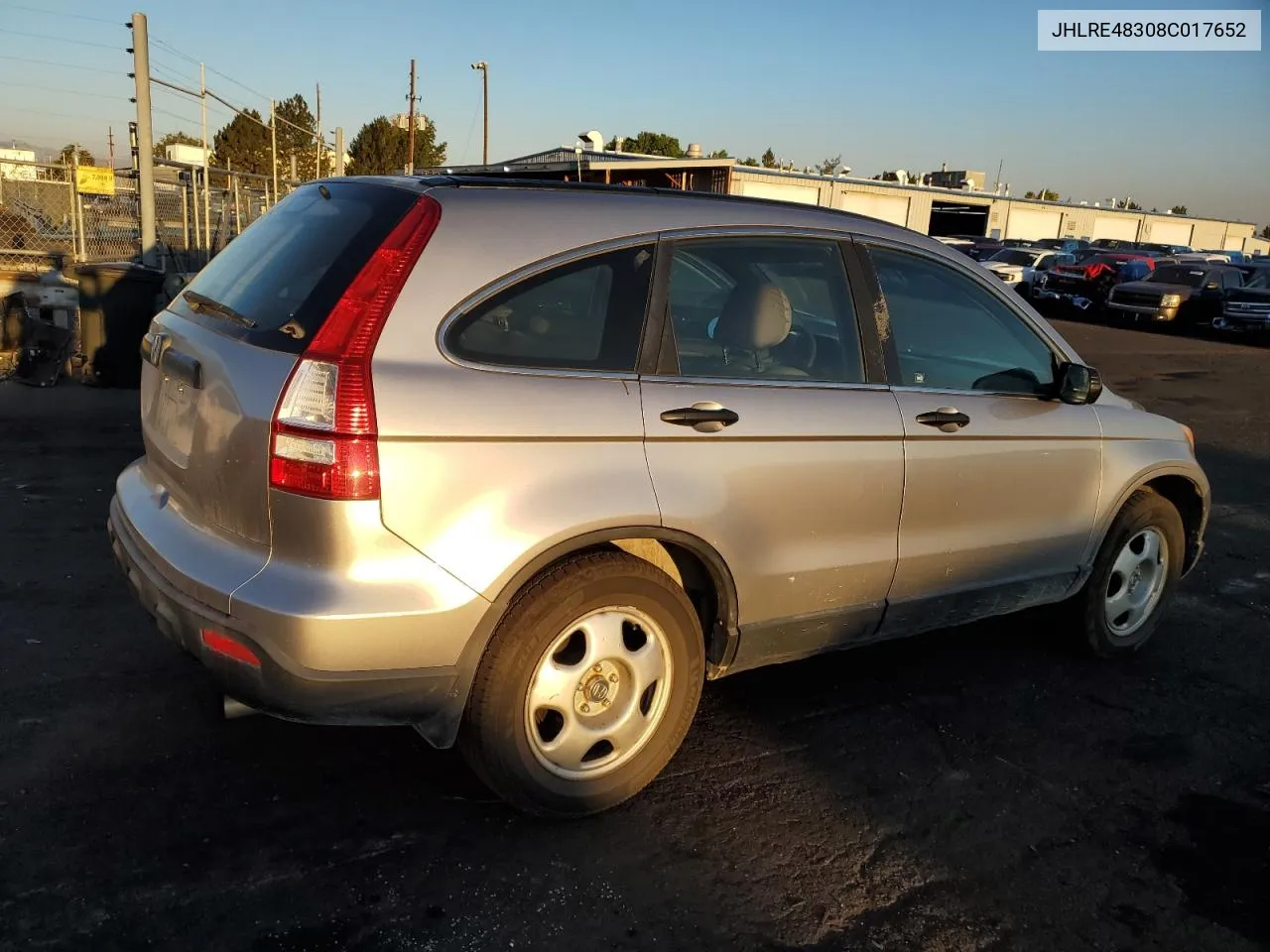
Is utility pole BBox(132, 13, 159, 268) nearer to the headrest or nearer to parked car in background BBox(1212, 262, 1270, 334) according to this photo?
the headrest

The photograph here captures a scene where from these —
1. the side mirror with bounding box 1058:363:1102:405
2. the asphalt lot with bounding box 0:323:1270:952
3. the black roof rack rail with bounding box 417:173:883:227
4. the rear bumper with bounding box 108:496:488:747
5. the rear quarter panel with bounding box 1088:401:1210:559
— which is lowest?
the asphalt lot with bounding box 0:323:1270:952

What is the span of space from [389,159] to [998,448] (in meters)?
56.8

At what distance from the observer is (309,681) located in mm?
2547

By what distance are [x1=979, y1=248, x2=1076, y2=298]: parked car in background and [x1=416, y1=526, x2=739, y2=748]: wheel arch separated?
2759cm

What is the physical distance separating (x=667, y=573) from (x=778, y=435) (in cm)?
56

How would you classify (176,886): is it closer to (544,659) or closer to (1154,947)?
(544,659)

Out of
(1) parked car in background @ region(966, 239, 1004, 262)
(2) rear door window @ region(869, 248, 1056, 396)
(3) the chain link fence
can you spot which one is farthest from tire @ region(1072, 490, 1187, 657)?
(1) parked car in background @ region(966, 239, 1004, 262)

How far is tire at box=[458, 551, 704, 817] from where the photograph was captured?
2.79m

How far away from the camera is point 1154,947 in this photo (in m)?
2.69

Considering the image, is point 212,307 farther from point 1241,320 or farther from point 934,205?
point 934,205

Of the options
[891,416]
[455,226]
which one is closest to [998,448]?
[891,416]

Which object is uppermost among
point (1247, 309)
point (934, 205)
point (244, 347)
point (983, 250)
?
point (934, 205)

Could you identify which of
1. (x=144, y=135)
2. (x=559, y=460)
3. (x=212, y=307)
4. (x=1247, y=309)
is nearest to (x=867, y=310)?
(x=559, y=460)

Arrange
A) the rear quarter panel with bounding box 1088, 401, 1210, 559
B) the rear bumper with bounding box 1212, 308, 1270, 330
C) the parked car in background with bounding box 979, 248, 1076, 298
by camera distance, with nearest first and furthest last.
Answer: the rear quarter panel with bounding box 1088, 401, 1210, 559
the rear bumper with bounding box 1212, 308, 1270, 330
the parked car in background with bounding box 979, 248, 1076, 298
